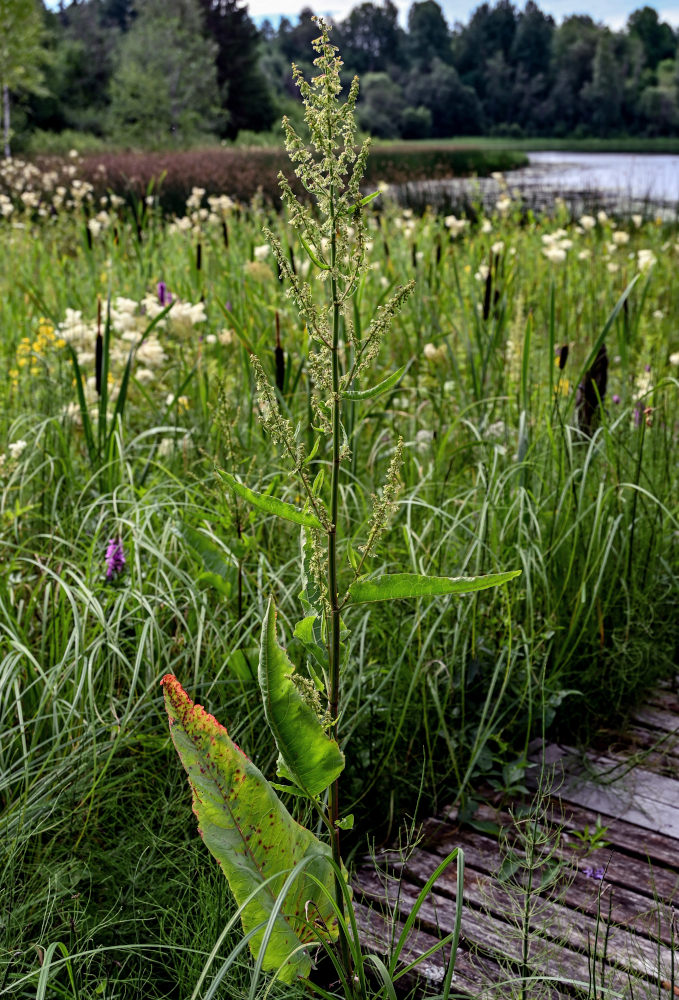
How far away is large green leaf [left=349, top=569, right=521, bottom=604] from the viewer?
3.34 ft

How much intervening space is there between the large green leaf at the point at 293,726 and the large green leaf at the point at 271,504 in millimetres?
145

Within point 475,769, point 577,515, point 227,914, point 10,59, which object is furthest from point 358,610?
point 10,59

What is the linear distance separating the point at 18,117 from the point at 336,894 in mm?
38542

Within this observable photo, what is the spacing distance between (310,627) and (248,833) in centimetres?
31

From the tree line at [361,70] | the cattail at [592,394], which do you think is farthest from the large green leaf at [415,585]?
the tree line at [361,70]

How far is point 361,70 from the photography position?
85.1 meters

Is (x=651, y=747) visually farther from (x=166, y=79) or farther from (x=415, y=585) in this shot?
(x=166, y=79)

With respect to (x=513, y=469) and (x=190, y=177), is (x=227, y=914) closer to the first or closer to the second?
(x=513, y=469)

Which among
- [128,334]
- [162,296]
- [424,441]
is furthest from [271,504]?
[162,296]

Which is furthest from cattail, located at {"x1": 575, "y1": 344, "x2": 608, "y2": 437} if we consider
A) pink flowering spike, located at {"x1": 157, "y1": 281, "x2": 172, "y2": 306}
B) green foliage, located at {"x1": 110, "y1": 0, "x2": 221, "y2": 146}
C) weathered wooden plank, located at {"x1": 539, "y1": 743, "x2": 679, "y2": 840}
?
green foliage, located at {"x1": 110, "y1": 0, "x2": 221, "y2": 146}

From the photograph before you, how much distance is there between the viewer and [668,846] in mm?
1812

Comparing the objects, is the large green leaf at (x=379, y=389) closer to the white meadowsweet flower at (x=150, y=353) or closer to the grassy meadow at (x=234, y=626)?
the grassy meadow at (x=234, y=626)

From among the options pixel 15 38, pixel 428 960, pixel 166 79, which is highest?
pixel 166 79

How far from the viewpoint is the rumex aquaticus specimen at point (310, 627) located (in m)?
1.05
